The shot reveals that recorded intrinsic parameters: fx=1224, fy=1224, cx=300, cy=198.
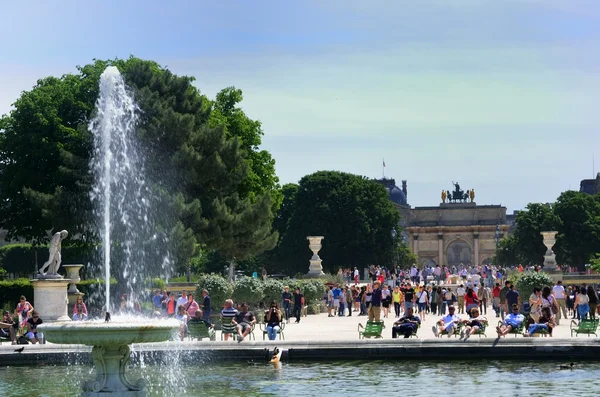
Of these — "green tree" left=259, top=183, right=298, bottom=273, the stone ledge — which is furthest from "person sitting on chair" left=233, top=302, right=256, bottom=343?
"green tree" left=259, top=183, right=298, bottom=273

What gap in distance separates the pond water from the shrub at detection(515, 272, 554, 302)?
15.4 metres

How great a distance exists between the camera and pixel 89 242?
1848 inches

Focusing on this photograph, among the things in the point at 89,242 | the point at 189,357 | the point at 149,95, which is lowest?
the point at 189,357

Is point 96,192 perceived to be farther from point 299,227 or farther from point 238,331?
point 299,227

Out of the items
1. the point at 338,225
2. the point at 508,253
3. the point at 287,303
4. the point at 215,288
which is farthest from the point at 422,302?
the point at 508,253

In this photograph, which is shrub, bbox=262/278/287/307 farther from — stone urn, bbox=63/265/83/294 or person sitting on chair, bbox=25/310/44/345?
person sitting on chair, bbox=25/310/44/345

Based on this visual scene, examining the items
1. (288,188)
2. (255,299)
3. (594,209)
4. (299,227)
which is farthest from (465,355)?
(594,209)

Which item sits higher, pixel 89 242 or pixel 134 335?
pixel 89 242

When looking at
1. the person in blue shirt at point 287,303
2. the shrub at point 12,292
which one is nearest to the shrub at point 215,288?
the person in blue shirt at point 287,303

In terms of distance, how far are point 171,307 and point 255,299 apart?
20.7 feet

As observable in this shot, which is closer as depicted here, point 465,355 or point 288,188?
point 465,355

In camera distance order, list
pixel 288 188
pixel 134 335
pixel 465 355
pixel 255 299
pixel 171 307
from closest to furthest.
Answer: pixel 134 335, pixel 465 355, pixel 171 307, pixel 255 299, pixel 288 188

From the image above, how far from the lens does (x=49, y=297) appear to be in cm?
3559

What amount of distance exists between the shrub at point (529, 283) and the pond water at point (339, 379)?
50.7ft
